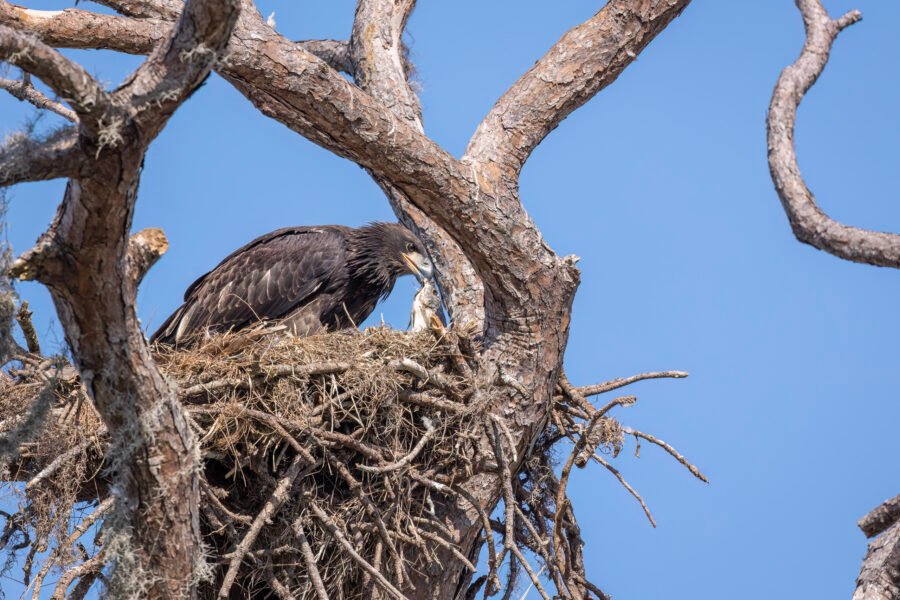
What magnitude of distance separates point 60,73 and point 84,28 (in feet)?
11.4

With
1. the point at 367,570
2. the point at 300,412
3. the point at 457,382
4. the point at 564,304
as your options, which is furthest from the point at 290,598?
the point at 564,304

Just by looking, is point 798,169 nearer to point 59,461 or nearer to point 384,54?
point 384,54

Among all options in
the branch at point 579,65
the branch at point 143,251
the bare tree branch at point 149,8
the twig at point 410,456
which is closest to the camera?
the branch at point 143,251

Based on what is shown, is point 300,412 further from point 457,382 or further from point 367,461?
point 457,382

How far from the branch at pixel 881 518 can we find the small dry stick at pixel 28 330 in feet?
14.1

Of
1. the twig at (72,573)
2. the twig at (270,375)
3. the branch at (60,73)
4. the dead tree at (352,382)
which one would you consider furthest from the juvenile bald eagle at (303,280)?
the branch at (60,73)

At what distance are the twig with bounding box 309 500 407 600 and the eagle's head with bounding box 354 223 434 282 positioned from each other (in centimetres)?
275

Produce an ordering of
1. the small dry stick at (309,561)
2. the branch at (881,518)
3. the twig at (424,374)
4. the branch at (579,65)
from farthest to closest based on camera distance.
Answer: the branch at (579,65)
the twig at (424,374)
the small dry stick at (309,561)
the branch at (881,518)

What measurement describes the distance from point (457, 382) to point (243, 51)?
6.55 ft

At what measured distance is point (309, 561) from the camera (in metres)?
5.69

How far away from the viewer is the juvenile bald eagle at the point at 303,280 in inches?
316

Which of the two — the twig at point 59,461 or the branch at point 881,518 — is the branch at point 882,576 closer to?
the branch at point 881,518

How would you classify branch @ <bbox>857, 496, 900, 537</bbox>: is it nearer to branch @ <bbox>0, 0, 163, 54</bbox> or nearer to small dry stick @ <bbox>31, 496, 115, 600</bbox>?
small dry stick @ <bbox>31, 496, 115, 600</bbox>

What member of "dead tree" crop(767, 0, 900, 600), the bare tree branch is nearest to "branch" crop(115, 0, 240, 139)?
"dead tree" crop(767, 0, 900, 600)
